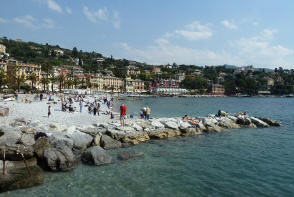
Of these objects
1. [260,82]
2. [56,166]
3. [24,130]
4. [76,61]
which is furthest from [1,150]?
[260,82]

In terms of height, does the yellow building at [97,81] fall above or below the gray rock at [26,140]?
above

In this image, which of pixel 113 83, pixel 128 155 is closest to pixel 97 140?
pixel 128 155

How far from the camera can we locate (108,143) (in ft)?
45.9

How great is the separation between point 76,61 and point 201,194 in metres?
179

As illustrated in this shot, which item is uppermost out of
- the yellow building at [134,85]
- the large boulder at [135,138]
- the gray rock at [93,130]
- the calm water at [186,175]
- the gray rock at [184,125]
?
the yellow building at [134,85]

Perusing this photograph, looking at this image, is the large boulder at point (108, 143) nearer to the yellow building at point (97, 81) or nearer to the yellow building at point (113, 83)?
the yellow building at point (97, 81)

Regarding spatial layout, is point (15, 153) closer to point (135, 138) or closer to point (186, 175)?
point (135, 138)

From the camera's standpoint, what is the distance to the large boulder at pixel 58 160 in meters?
10.2

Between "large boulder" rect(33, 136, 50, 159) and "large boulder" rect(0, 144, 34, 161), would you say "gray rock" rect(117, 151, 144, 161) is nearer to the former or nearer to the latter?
"large boulder" rect(33, 136, 50, 159)

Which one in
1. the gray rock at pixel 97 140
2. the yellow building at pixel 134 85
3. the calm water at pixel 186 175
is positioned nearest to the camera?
the calm water at pixel 186 175

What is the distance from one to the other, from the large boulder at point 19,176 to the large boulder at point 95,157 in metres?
2.12

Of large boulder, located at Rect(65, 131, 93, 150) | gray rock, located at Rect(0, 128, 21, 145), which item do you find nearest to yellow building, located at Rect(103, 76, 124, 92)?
large boulder, located at Rect(65, 131, 93, 150)

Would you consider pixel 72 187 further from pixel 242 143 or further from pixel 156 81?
pixel 156 81

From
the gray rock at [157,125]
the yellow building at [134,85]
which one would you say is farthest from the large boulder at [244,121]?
the yellow building at [134,85]
